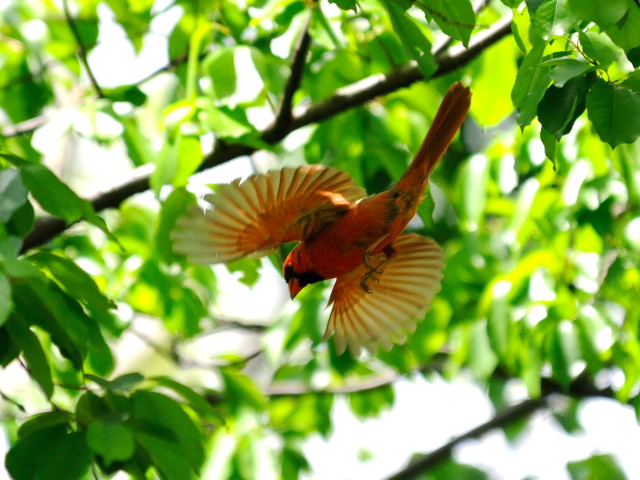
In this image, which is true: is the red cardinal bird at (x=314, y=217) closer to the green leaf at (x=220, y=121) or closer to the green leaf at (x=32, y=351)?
the green leaf at (x=220, y=121)

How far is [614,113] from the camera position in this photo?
1.60 m

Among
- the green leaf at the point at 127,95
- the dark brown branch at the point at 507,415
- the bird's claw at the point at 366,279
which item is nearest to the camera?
the green leaf at the point at 127,95

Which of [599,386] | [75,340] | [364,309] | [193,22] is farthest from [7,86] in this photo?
[599,386]

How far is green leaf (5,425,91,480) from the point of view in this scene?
180cm

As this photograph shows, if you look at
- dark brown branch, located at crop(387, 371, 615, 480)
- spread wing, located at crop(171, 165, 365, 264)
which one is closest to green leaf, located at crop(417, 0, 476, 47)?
spread wing, located at crop(171, 165, 365, 264)

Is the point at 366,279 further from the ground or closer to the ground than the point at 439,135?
closer to the ground

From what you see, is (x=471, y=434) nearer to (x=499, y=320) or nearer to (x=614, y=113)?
(x=499, y=320)

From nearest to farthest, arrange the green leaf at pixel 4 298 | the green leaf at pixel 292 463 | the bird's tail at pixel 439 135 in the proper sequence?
the green leaf at pixel 4 298 → the bird's tail at pixel 439 135 → the green leaf at pixel 292 463

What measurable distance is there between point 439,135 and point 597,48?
1162 mm

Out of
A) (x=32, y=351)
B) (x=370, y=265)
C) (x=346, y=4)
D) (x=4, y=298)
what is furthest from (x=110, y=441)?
(x=370, y=265)

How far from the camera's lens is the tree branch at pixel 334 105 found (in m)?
3.24

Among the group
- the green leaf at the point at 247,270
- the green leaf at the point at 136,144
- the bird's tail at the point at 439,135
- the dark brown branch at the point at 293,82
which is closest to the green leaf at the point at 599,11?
the bird's tail at the point at 439,135

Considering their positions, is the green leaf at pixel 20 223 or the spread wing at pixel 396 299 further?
the spread wing at pixel 396 299

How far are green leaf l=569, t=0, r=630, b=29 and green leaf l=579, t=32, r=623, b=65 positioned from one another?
0.36ft
